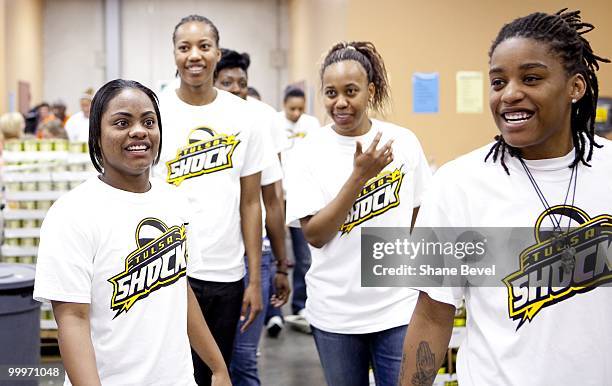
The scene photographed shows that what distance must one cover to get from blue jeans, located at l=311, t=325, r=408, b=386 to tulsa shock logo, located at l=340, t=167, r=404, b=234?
0.37 meters

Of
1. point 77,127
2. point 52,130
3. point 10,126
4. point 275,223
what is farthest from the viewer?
point 77,127

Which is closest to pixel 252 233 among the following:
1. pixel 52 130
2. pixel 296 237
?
pixel 296 237

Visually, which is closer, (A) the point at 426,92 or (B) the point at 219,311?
(B) the point at 219,311

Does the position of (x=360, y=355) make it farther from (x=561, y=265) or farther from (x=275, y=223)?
(x=561, y=265)

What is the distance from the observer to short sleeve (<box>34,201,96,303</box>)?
5.91 ft

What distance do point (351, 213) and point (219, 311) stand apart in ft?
2.11

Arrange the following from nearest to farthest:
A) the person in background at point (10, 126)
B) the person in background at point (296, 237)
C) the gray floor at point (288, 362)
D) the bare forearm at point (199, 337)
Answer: the bare forearm at point (199, 337), the gray floor at point (288, 362), the person in background at point (296, 237), the person in background at point (10, 126)

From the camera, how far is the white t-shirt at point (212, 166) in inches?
108

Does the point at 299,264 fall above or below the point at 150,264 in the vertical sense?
below

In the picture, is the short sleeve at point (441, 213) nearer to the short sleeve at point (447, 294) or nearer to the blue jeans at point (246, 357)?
the short sleeve at point (447, 294)

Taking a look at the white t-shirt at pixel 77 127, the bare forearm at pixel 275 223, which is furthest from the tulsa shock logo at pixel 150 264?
the white t-shirt at pixel 77 127

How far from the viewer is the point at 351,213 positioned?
2600 millimetres

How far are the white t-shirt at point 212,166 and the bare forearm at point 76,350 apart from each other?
2.85ft

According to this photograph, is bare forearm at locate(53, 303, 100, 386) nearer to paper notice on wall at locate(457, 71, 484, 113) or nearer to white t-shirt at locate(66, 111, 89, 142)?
paper notice on wall at locate(457, 71, 484, 113)
